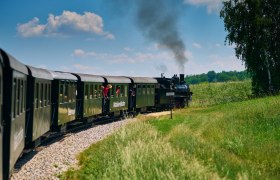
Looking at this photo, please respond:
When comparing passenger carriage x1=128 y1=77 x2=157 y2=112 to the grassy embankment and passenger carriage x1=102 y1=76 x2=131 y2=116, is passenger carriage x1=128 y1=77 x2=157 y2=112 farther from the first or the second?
the grassy embankment

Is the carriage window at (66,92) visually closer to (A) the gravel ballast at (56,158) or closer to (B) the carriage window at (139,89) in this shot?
(A) the gravel ballast at (56,158)

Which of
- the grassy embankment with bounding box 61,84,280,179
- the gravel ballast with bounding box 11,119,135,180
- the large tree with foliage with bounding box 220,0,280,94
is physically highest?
the large tree with foliage with bounding box 220,0,280,94

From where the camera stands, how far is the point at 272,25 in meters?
40.8

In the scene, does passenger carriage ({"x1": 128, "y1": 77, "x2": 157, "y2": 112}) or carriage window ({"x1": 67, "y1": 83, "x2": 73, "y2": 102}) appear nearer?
carriage window ({"x1": 67, "y1": 83, "x2": 73, "y2": 102})

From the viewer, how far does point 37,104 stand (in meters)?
14.6

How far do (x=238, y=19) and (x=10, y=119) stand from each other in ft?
114

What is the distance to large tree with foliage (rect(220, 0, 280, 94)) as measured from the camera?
40.2 metres

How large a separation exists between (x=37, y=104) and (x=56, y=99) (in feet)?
12.4

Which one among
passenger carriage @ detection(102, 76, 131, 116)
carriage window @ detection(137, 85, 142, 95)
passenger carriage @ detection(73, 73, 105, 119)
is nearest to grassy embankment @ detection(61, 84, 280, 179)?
passenger carriage @ detection(73, 73, 105, 119)

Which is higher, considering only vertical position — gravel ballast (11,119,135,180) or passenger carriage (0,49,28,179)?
passenger carriage (0,49,28,179)

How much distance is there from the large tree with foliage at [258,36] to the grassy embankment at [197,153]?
2022 cm

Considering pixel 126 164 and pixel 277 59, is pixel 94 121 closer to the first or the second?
pixel 126 164

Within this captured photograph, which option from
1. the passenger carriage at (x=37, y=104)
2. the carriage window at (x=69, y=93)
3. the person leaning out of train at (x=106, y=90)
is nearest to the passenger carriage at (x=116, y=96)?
the person leaning out of train at (x=106, y=90)

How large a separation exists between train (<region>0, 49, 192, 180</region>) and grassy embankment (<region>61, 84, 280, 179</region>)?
211 cm
